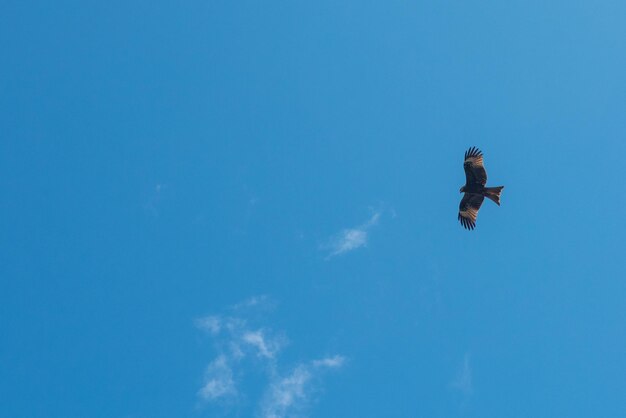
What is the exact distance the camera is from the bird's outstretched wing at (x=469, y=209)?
4384 cm

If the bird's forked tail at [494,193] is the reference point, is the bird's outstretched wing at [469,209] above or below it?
above

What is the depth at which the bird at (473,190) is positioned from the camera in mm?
42013

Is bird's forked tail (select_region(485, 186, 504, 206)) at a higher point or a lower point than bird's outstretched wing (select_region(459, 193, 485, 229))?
lower

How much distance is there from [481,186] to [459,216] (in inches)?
103

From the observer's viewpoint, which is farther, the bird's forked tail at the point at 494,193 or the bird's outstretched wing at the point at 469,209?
the bird's outstretched wing at the point at 469,209

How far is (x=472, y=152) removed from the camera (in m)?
42.5

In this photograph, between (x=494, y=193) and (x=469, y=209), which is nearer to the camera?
(x=494, y=193)

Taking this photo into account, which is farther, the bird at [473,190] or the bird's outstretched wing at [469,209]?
the bird's outstretched wing at [469,209]

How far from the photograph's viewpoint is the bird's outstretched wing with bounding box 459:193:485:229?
43.8 metres

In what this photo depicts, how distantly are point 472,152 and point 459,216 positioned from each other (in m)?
4.34

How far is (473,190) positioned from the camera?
4325 cm

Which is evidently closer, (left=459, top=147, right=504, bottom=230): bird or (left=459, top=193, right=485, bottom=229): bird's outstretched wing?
(left=459, top=147, right=504, bottom=230): bird

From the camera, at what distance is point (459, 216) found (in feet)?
145

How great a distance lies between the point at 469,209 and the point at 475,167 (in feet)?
10.8
